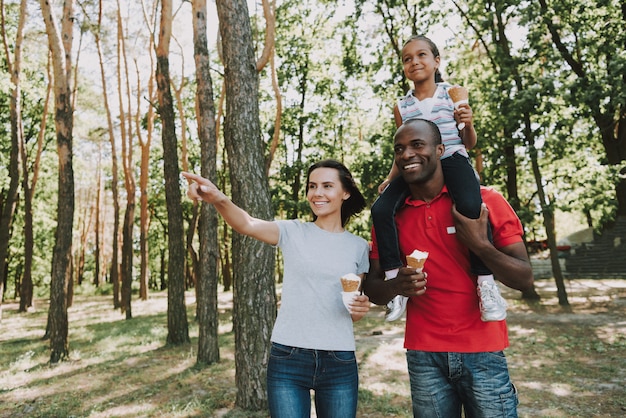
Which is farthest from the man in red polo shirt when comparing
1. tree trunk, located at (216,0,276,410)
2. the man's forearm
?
tree trunk, located at (216,0,276,410)

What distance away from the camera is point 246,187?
6.07 metres

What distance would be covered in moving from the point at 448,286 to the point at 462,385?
50 centimetres

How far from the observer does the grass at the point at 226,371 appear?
21.6ft

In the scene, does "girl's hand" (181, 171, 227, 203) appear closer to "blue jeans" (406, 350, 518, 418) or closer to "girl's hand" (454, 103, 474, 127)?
"blue jeans" (406, 350, 518, 418)

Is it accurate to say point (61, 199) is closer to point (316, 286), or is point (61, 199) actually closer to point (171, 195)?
point (171, 195)

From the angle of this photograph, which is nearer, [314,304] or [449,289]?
[449,289]

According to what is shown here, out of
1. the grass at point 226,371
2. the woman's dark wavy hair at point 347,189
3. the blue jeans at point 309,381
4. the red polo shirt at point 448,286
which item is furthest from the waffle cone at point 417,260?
the grass at point 226,371

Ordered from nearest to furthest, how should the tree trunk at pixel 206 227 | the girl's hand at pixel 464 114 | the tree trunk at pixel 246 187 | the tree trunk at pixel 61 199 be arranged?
the girl's hand at pixel 464 114, the tree trunk at pixel 246 187, the tree trunk at pixel 206 227, the tree trunk at pixel 61 199

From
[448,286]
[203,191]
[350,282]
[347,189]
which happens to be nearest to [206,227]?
[347,189]

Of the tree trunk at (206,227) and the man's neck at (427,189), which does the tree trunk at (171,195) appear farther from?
the man's neck at (427,189)

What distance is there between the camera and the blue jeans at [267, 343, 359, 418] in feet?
8.55

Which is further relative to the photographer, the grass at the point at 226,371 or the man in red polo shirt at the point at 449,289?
the grass at the point at 226,371

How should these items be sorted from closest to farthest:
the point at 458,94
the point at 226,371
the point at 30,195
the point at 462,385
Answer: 1. the point at 462,385
2. the point at 458,94
3. the point at 226,371
4. the point at 30,195

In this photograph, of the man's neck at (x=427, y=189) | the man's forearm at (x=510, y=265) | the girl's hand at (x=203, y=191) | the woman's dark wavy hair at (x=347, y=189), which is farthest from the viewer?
the woman's dark wavy hair at (x=347, y=189)
